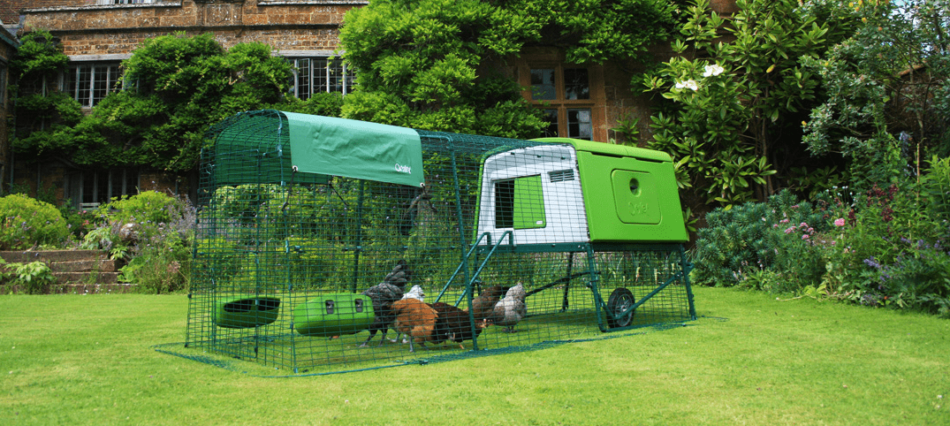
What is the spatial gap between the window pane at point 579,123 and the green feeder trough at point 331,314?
348 inches

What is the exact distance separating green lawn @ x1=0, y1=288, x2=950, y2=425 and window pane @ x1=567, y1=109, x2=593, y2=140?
7.46 metres

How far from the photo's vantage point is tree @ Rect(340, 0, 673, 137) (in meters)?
10.5

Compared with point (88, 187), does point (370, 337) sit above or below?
below

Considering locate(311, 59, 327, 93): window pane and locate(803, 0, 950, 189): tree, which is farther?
locate(311, 59, 327, 93): window pane

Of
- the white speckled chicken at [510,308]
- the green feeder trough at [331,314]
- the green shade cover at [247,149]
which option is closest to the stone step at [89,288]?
the green shade cover at [247,149]

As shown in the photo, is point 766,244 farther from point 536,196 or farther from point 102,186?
point 102,186

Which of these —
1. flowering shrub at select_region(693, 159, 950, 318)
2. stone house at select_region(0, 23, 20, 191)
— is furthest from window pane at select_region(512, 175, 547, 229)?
stone house at select_region(0, 23, 20, 191)

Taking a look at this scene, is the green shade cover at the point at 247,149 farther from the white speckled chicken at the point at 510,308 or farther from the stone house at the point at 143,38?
the stone house at the point at 143,38

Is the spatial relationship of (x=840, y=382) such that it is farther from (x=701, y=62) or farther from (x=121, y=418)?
(x=701, y=62)

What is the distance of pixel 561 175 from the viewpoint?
5.89 m

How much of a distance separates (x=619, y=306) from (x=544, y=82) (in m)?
7.39

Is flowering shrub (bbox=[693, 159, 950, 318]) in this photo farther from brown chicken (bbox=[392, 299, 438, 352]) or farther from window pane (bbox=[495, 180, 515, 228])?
brown chicken (bbox=[392, 299, 438, 352])

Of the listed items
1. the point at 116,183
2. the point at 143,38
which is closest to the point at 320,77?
the point at 143,38

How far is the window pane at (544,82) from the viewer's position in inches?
487
